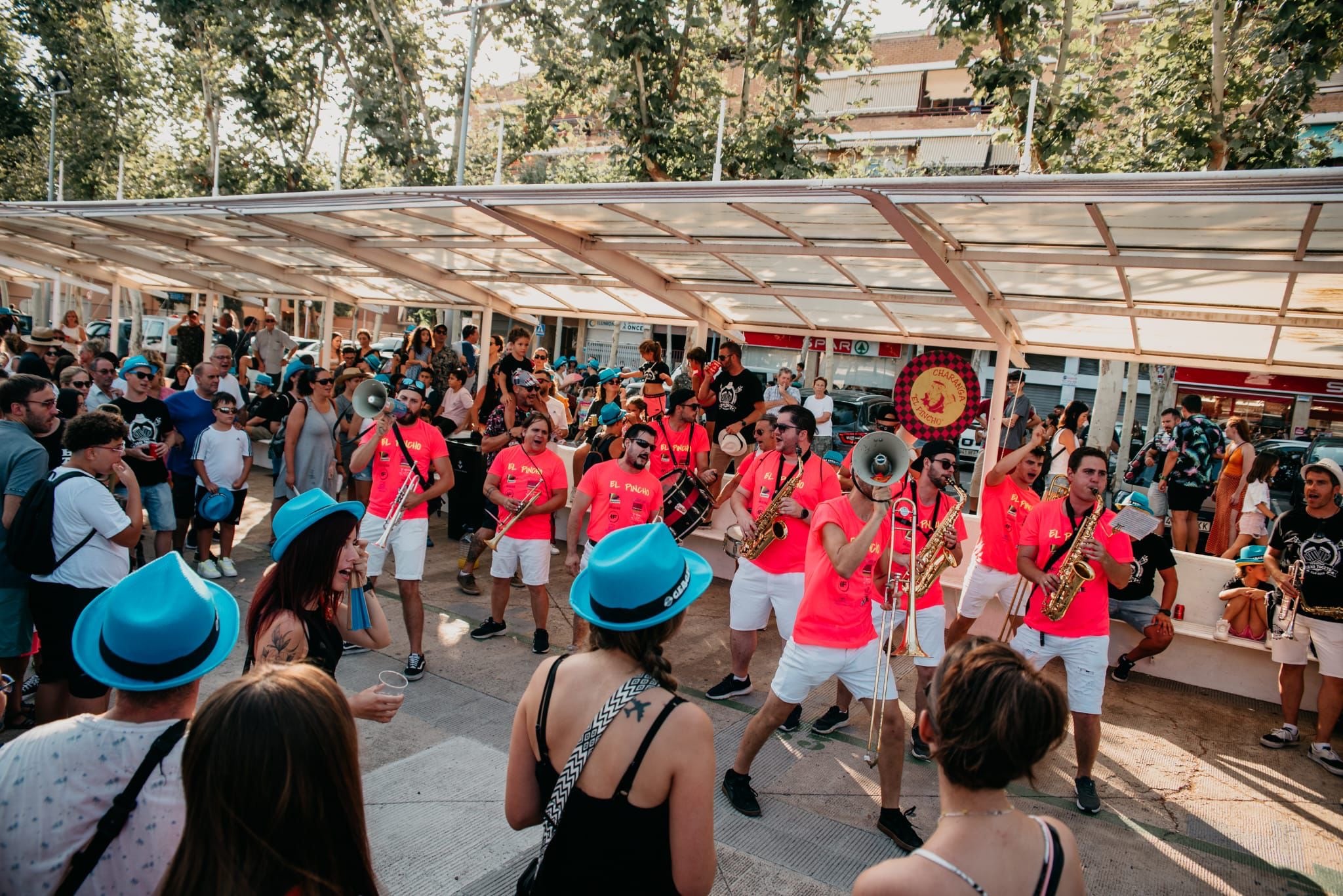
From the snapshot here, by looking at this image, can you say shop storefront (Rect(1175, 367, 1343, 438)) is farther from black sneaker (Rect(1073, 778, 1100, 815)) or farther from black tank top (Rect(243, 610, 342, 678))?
black tank top (Rect(243, 610, 342, 678))

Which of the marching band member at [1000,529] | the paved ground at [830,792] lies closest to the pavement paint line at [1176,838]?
the paved ground at [830,792]

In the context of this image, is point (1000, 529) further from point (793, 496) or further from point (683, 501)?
point (683, 501)

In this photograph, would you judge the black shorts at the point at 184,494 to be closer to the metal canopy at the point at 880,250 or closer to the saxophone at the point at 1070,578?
the metal canopy at the point at 880,250

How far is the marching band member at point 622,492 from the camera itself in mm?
6066

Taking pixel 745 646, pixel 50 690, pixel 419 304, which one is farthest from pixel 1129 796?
pixel 419 304

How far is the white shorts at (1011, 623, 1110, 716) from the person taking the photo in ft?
15.5

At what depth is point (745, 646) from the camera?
5.92 meters

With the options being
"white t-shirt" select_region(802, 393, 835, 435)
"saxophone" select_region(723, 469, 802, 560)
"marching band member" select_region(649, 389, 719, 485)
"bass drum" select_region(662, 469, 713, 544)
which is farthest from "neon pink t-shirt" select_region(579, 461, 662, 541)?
"white t-shirt" select_region(802, 393, 835, 435)

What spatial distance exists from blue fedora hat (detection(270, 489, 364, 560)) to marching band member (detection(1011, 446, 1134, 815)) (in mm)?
3825

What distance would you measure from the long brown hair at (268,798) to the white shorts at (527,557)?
15.6 feet

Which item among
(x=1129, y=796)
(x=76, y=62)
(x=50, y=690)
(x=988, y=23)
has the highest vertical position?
(x=76, y=62)

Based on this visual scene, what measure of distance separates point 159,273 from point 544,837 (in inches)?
624

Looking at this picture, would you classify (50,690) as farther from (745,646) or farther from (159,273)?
(159,273)

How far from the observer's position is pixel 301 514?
3.24 meters
